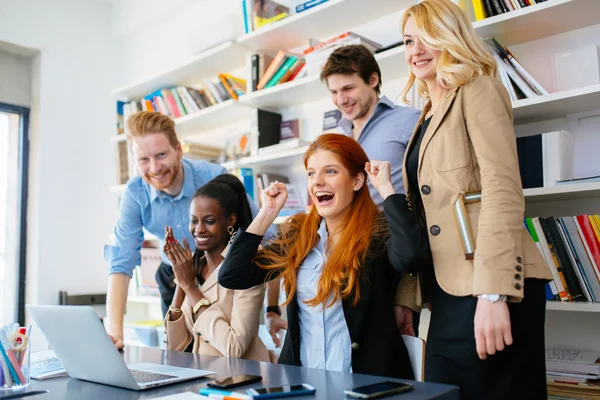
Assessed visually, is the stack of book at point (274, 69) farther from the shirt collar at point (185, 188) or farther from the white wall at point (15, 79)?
the white wall at point (15, 79)

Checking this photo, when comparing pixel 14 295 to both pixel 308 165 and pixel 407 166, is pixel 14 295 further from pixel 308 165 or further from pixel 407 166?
pixel 407 166

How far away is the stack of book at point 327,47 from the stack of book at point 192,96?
0.60m

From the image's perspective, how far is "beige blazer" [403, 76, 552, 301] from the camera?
117 cm

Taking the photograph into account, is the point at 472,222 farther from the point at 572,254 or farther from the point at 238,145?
the point at 238,145

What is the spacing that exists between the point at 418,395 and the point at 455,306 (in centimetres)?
39

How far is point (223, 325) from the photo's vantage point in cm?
167

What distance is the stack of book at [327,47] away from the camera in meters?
2.54

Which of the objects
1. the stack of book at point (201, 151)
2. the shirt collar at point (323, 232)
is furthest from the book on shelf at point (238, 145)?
the shirt collar at point (323, 232)

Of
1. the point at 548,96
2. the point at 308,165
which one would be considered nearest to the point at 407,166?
the point at 308,165

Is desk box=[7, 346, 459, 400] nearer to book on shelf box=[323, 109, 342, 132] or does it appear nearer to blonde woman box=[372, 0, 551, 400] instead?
blonde woman box=[372, 0, 551, 400]

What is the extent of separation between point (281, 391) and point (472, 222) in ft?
1.91

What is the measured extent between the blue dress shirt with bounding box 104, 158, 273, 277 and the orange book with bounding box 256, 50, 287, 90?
0.89m

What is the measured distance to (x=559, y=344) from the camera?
2205 millimetres

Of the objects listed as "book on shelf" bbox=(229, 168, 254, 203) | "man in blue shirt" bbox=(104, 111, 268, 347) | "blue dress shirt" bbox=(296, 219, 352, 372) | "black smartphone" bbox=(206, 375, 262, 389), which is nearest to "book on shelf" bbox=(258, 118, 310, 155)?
"book on shelf" bbox=(229, 168, 254, 203)
